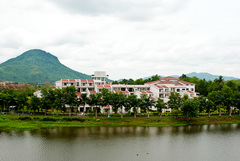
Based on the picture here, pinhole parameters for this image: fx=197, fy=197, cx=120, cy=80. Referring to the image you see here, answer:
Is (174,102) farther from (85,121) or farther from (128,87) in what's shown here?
(85,121)

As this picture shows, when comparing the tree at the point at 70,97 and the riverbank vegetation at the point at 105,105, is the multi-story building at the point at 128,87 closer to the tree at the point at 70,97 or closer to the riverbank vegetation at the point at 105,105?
the riverbank vegetation at the point at 105,105

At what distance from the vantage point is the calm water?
88.6 feet

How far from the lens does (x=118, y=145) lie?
103 ft

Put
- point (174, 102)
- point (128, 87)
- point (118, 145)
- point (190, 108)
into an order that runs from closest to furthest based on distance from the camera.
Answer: point (118, 145) → point (190, 108) → point (174, 102) → point (128, 87)

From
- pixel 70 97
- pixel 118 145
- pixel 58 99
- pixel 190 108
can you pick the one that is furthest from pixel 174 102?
pixel 58 99

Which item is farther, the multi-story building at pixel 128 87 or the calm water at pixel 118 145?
the multi-story building at pixel 128 87

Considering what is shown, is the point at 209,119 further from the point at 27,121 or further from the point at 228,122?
the point at 27,121

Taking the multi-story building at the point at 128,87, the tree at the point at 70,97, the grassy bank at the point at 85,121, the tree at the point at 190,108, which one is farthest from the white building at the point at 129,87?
the tree at the point at 190,108

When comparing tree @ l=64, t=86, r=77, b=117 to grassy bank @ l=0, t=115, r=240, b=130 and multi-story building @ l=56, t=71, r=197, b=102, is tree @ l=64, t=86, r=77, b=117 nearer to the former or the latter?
grassy bank @ l=0, t=115, r=240, b=130

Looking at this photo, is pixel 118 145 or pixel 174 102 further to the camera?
pixel 174 102

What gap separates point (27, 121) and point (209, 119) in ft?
154

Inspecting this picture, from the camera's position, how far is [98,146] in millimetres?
30906

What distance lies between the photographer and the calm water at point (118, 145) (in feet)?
88.6

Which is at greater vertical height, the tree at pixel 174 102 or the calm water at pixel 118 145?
the tree at pixel 174 102
